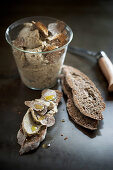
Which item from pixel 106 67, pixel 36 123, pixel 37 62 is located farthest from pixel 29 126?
pixel 106 67

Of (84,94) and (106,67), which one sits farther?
(106,67)

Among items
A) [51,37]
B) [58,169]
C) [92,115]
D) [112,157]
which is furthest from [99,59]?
[58,169]

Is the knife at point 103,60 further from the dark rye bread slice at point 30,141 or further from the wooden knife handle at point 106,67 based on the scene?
the dark rye bread slice at point 30,141

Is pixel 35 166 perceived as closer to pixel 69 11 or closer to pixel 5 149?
pixel 5 149

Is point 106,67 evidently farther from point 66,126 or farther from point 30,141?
point 30,141

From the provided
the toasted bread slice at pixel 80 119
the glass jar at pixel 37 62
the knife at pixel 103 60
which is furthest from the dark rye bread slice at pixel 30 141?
the knife at pixel 103 60
